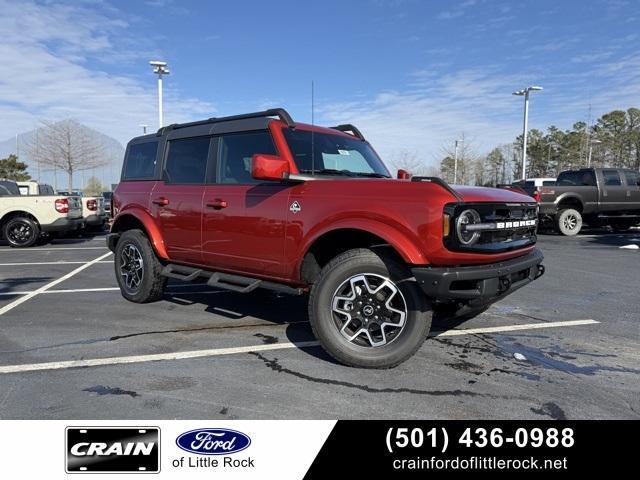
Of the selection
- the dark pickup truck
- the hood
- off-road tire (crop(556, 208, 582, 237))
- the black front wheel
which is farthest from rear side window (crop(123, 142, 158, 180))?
off-road tire (crop(556, 208, 582, 237))

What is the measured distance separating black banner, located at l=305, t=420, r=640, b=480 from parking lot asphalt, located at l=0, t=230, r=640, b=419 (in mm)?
240

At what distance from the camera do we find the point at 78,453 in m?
2.32

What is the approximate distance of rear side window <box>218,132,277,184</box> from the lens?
4383mm

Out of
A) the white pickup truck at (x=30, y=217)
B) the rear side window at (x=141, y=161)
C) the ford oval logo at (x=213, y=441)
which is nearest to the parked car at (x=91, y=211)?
the white pickup truck at (x=30, y=217)

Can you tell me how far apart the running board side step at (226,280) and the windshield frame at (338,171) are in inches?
41.1

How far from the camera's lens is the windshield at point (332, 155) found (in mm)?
4301

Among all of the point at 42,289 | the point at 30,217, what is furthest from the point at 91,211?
the point at 42,289

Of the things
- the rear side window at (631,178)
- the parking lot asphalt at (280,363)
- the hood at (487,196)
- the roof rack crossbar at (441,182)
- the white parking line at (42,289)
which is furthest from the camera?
the rear side window at (631,178)

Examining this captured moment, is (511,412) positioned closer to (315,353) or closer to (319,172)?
(315,353)

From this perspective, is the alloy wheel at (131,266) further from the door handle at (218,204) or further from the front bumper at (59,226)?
the front bumper at (59,226)

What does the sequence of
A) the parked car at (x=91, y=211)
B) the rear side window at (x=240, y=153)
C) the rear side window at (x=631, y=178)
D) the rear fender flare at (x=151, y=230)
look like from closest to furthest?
the rear side window at (x=240, y=153), the rear fender flare at (x=151, y=230), the parked car at (x=91, y=211), the rear side window at (x=631, y=178)

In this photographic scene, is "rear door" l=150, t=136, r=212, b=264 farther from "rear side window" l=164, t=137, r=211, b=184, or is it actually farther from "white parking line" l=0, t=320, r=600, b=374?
"white parking line" l=0, t=320, r=600, b=374

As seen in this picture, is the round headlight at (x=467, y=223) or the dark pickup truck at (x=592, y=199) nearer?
the round headlight at (x=467, y=223)

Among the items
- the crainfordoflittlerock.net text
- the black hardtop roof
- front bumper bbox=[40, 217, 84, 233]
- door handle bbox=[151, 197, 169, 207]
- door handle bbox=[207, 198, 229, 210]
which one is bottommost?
the crainfordoflittlerock.net text
